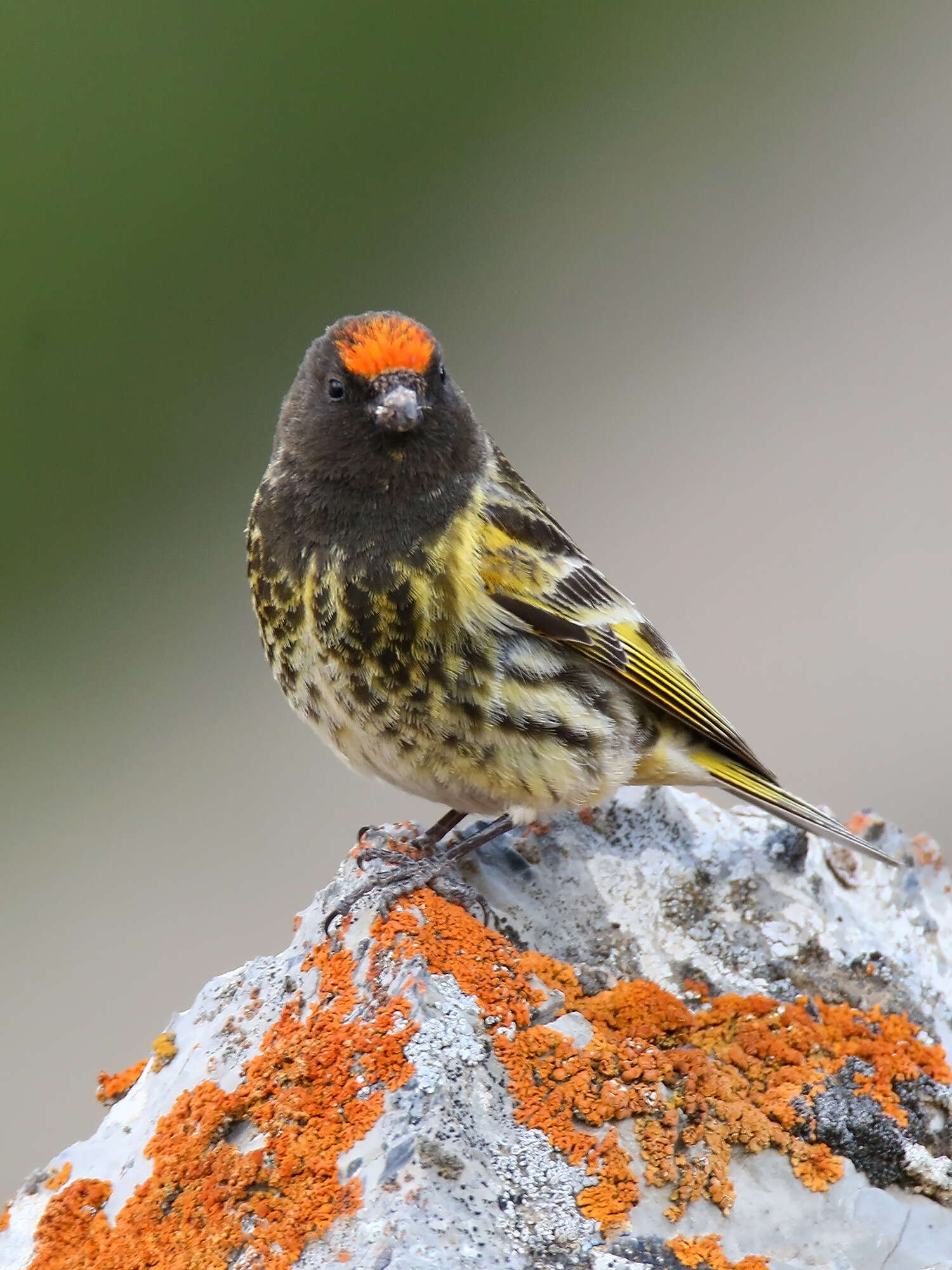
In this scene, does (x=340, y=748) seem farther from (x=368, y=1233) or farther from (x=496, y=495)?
(x=368, y=1233)

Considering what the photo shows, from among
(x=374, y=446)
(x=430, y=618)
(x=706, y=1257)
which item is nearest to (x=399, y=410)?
(x=374, y=446)

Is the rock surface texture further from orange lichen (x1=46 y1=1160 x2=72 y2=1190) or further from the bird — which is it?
the bird

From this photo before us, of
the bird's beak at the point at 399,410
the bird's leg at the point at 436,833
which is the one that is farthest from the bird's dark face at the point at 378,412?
the bird's leg at the point at 436,833

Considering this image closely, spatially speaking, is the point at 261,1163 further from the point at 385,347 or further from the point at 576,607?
the point at 385,347

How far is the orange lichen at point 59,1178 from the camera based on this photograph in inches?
131

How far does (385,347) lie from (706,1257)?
111 inches

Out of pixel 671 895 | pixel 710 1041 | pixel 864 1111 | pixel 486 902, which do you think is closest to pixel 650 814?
pixel 671 895

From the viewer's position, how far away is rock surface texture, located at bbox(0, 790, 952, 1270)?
2.87 meters

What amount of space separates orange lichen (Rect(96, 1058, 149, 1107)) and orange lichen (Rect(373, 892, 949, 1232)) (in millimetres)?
891

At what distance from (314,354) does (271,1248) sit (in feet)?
9.62

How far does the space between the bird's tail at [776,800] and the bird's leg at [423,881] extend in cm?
90

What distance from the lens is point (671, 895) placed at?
4.09m

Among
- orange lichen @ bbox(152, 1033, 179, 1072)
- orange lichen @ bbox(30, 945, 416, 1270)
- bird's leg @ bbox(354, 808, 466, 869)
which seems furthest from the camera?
bird's leg @ bbox(354, 808, 466, 869)

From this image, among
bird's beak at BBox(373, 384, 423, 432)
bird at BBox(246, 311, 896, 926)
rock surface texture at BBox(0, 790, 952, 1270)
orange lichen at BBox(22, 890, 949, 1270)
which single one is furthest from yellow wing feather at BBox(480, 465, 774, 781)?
orange lichen at BBox(22, 890, 949, 1270)
